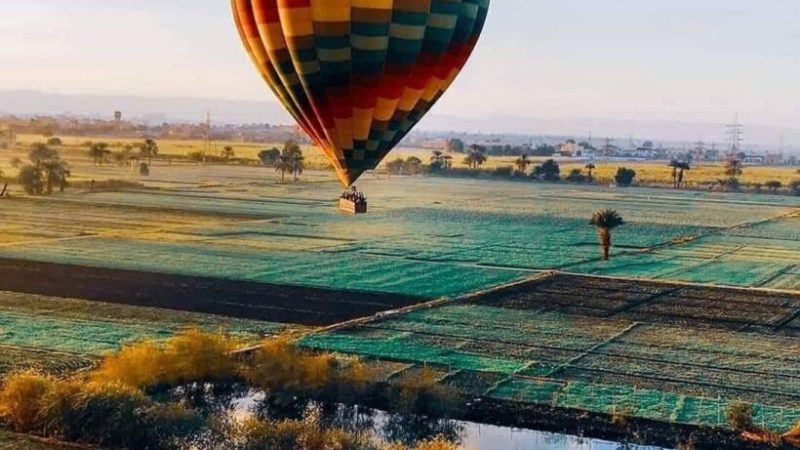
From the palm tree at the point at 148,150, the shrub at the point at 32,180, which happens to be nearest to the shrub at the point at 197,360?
the shrub at the point at 32,180

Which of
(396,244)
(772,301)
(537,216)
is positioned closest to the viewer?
(772,301)

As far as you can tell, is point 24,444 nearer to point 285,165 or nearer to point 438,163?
point 285,165

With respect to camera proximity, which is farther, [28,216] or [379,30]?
[28,216]

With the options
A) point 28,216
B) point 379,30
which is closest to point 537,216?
point 28,216

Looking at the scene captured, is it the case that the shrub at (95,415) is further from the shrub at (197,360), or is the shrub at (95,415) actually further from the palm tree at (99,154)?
the palm tree at (99,154)

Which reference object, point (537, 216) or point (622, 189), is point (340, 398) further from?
point (622, 189)

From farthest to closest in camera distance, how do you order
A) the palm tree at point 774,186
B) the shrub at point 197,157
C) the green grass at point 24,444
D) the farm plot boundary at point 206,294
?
1. the shrub at point 197,157
2. the palm tree at point 774,186
3. the farm plot boundary at point 206,294
4. the green grass at point 24,444

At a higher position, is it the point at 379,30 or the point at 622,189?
the point at 379,30

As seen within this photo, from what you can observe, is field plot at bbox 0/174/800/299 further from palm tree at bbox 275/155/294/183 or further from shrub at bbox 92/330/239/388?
palm tree at bbox 275/155/294/183
